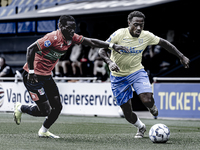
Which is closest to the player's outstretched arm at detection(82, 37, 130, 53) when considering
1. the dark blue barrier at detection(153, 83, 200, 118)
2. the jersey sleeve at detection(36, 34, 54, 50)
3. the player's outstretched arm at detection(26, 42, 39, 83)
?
the jersey sleeve at detection(36, 34, 54, 50)

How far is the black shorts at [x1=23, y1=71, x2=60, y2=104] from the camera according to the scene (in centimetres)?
813

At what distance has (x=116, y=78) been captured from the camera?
855 cm

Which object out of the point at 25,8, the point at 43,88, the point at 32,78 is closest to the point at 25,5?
the point at 25,8

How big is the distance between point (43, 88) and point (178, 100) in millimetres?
6315

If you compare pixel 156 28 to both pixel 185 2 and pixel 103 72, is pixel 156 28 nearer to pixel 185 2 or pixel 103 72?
pixel 185 2

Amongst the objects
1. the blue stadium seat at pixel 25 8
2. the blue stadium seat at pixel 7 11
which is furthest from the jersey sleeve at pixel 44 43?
the blue stadium seat at pixel 7 11

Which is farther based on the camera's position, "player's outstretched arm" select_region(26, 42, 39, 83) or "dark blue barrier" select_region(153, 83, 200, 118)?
"dark blue barrier" select_region(153, 83, 200, 118)

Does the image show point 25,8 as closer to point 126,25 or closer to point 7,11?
point 7,11

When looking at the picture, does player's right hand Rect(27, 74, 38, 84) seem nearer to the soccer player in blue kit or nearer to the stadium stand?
the soccer player in blue kit

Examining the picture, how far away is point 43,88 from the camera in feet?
27.0

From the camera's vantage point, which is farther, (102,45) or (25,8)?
(25,8)

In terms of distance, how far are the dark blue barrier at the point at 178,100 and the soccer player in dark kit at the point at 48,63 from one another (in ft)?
19.9

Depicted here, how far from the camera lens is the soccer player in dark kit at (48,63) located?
7.69 m

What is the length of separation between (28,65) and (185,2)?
10.5 meters
